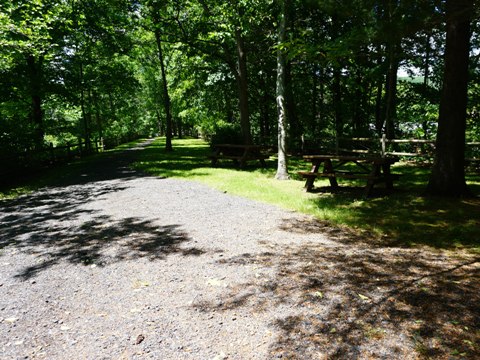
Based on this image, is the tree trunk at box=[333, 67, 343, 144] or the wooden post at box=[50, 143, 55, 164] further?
the tree trunk at box=[333, 67, 343, 144]

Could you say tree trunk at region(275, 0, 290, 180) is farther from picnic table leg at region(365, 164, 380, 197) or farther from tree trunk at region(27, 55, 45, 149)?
tree trunk at region(27, 55, 45, 149)

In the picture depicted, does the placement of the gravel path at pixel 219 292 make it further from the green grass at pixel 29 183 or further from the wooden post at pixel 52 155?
the wooden post at pixel 52 155

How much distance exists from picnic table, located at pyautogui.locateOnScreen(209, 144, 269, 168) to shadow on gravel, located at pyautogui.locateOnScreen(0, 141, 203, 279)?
22.5ft

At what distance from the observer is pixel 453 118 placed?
7.41 m

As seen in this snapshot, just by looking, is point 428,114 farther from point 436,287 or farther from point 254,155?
point 436,287

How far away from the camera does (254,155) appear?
1518cm

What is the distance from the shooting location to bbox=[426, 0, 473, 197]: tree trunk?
717 cm

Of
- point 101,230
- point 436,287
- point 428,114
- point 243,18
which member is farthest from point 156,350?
point 428,114

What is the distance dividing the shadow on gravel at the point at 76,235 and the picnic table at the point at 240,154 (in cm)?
685

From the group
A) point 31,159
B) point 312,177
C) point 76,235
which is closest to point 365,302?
point 76,235

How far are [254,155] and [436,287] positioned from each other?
11811mm

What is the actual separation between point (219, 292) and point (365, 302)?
158 centimetres

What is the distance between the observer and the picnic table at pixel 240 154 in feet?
47.9

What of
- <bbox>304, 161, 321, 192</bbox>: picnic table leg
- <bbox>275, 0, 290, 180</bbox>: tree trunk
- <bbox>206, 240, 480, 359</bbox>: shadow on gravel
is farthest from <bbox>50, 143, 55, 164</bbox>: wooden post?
<bbox>206, 240, 480, 359</bbox>: shadow on gravel
